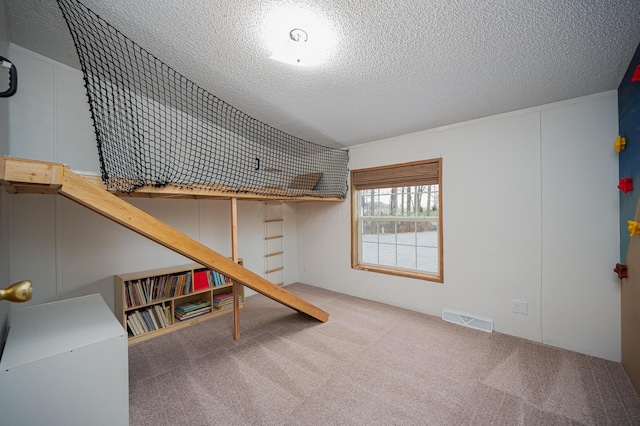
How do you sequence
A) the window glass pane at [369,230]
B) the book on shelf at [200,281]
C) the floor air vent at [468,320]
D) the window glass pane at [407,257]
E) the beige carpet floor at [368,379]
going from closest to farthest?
the beige carpet floor at [368,379] < the floor air vent at [468,320] < the book on shelf at [200,281] < the window glass pane at [407,257] < the window glass pane at [369,230]

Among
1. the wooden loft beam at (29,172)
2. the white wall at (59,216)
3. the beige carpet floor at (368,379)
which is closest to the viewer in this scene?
the wooden loft beam at (29,172)

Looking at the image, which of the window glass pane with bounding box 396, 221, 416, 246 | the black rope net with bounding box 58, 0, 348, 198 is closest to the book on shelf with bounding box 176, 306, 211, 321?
the black rope net with bounding box 58, 0, 348, 198

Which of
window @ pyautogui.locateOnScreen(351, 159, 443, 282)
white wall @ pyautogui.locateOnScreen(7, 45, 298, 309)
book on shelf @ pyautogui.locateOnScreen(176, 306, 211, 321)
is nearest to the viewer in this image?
white wall @ pyautogui.locateOnScreen(7, 45, 298, 309)

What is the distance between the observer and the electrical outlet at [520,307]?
2.50 metres

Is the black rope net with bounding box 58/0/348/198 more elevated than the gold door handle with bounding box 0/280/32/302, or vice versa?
the black rope net with bounding box 58/0/348/198

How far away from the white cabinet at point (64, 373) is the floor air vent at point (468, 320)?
2958 mm

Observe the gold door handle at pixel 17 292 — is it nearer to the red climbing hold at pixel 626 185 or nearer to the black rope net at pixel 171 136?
the black rope net at pixel 171 136

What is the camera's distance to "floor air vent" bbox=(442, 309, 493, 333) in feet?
8.82

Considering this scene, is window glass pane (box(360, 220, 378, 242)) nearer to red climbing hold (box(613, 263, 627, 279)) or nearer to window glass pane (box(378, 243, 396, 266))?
window glass pane (box(378, 243, 396, 266))

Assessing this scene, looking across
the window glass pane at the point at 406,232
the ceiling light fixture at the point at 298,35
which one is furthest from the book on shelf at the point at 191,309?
the ceiling light fixture at the point at 298,35

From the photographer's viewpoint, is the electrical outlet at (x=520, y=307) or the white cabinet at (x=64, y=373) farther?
the electrical outlet at (x=520, y=307)

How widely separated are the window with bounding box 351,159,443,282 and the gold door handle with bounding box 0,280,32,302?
3.23 m

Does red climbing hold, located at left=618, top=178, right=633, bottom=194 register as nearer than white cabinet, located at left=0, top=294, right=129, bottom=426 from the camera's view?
No

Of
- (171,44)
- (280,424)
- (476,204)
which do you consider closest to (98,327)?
(280,424)
